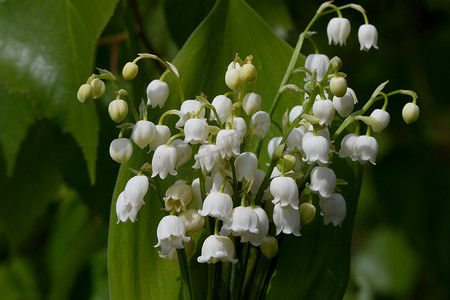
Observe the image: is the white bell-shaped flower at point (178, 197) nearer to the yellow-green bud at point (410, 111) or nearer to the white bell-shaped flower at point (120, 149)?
the white bell-shaped flower at point (120, 149)

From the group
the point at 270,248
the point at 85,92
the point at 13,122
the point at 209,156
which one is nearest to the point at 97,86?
the point at 85,92

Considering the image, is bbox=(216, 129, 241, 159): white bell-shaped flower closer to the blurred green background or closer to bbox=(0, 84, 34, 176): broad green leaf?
the blurred green background

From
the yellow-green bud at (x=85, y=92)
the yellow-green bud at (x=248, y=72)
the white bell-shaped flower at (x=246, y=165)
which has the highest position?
the yellow-green bud at (x=248, y=72)

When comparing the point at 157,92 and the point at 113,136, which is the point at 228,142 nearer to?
the point at 157,92

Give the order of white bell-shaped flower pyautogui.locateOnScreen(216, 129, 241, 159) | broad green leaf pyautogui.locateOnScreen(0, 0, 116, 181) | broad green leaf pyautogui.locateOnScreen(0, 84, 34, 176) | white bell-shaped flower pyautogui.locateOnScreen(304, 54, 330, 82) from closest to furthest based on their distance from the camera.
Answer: white bell-shaped flower pyautogui.locateOnScreen(216, 129, 241, 159) → white bell-shaped flower pyautogui.locateOnScreen(304, 54, 330, 82) → broad green leaf pyautogui.locateOnScreen(0, 0, 116, 181) → broad green leaf pyautogui.locateOnScreen(0, 84, 34, 176)

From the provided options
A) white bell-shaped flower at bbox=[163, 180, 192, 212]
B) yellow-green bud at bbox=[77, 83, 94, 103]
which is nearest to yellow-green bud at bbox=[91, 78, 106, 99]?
yellow-green bud at bbox=[77, 83, 94, 103]

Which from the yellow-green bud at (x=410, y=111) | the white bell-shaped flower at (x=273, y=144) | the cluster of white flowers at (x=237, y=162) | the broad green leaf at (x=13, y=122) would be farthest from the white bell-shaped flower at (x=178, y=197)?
the broad green leaf at (x=13, y=122)
